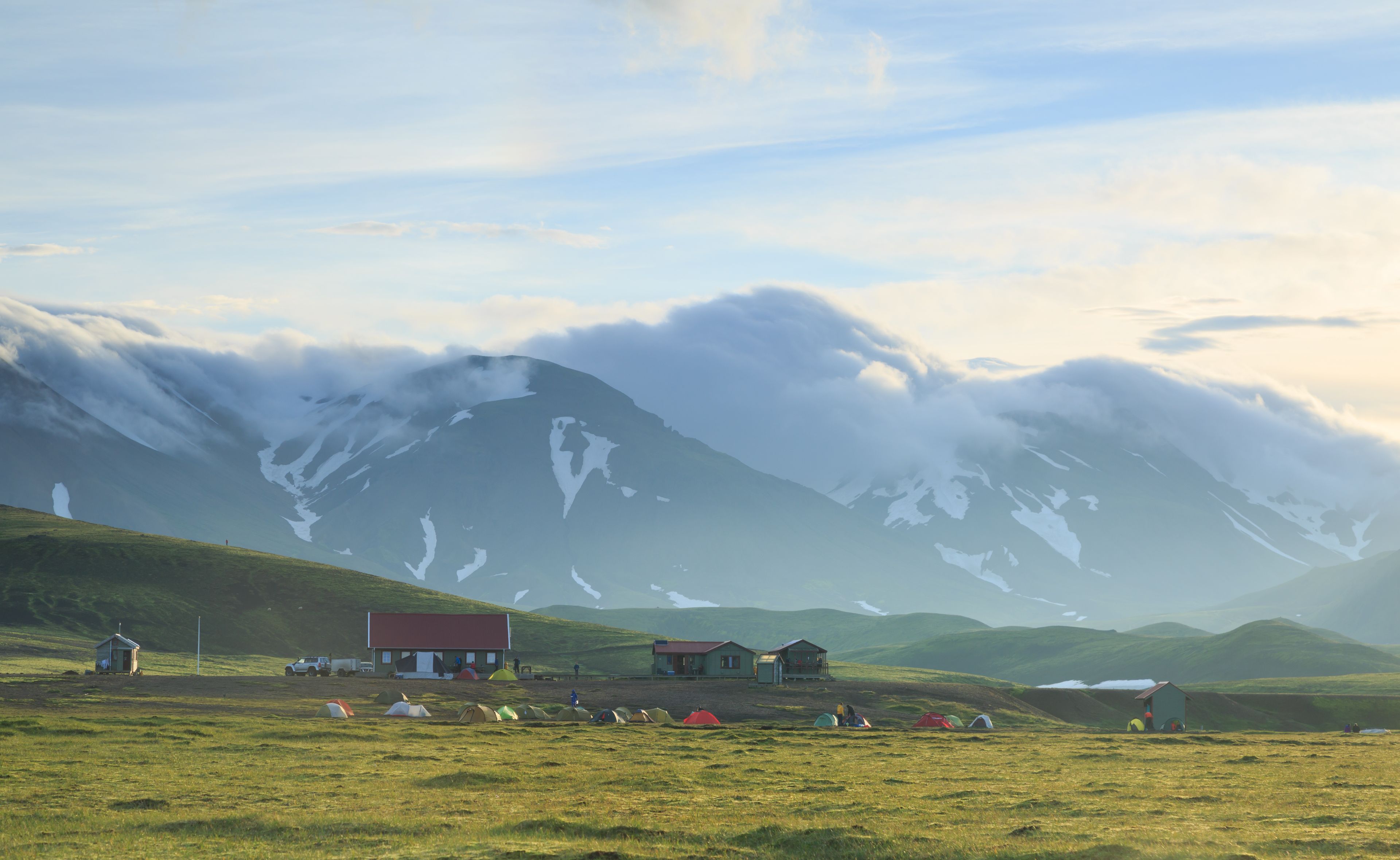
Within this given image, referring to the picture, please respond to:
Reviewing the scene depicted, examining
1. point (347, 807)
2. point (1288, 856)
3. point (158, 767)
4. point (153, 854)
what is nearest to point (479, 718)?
point (158, 767)

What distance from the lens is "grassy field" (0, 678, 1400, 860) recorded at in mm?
31422

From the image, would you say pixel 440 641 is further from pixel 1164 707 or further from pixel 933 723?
pixel 1164 707

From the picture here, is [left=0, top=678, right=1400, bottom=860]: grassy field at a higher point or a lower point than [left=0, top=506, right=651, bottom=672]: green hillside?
lower

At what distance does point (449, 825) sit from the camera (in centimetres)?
3541

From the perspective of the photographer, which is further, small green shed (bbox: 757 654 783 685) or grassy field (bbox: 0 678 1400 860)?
small green shed (bbox: 757 654 783 685)

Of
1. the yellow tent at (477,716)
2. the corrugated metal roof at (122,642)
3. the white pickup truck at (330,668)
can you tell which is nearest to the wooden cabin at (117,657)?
Answer: the corrugated metal roof at (122,642)

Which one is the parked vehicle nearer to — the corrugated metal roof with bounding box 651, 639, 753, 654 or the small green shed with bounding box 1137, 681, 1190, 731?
the corrugated metal roof with bounding box 651, 639, 753, 654

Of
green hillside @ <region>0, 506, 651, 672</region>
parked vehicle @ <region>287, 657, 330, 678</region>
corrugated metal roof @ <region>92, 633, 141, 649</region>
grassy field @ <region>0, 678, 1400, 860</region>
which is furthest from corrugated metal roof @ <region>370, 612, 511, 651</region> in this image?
grassy field @ <region>0, 678, 1400, 860</region>

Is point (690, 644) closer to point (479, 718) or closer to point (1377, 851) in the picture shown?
point (479, 718)

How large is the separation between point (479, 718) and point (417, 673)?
5264 cm

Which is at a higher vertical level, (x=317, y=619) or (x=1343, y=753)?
(x=317, y=619)

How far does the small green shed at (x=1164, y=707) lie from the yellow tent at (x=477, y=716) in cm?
5962

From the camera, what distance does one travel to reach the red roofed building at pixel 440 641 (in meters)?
132

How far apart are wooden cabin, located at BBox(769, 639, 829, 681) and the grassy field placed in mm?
49494
